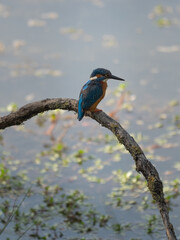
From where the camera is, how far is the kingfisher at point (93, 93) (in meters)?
3.49

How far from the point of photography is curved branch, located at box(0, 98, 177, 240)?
2785 millimetres

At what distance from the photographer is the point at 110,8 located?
436 inches

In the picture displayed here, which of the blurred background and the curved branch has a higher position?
the blurred background

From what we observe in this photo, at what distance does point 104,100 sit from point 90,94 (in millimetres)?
3927

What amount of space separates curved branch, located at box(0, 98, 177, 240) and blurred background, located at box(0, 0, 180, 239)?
4.61 feet

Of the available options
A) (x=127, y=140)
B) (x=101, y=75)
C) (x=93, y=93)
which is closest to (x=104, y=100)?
(x=101, y=75)

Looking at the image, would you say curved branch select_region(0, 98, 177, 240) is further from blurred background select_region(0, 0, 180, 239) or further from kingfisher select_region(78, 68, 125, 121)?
blurred background select_region(0, 0, 180, 239)

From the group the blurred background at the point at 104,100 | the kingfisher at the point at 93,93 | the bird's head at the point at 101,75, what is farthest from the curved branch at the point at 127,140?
the blurred background at the point at 104,100

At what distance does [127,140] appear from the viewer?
3045mm

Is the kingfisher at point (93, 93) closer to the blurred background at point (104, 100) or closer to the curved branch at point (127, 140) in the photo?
the curved branch at point (127, 140)

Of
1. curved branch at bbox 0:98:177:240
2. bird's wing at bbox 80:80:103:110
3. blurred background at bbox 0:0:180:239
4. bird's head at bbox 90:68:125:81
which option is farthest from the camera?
blurred background at bbox 0:0:180:239

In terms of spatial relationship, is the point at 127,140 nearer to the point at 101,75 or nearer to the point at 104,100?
the point at 101,75

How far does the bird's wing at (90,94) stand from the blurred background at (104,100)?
1.54 meters

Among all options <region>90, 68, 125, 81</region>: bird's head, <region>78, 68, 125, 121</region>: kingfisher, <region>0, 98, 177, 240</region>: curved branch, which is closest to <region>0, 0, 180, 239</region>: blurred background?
<region>0, 98, 177, 240</region>: curved branch
